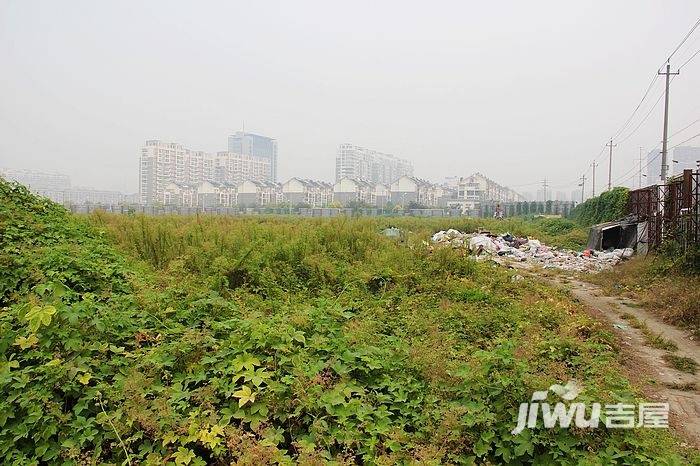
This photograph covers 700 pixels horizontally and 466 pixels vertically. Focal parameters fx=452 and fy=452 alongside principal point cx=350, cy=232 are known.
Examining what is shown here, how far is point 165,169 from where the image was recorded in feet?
146

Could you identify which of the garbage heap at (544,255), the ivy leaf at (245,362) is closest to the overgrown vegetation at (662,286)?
the garbage heap at (544,255)

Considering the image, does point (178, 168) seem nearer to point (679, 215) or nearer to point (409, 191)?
point (409, 191)

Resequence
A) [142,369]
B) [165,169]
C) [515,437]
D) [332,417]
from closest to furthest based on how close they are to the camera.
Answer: [515,437] < [332,417] < [142,369] < [165,169]

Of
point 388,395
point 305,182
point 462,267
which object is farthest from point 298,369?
point 305,182

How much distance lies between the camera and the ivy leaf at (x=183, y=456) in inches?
85.4

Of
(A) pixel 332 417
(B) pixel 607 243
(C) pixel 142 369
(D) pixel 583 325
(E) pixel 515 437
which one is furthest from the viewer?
(B) pixel 607 243

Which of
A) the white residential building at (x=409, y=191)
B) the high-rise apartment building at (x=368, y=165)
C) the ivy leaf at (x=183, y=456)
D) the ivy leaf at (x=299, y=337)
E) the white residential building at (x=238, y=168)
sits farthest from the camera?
the high-rise apartment building at (x=368, y=165)

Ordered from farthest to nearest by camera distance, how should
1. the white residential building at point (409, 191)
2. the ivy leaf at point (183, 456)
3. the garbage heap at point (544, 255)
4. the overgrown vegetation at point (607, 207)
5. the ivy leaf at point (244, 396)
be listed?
the white residential building at point (409, 191) < the overgrown vegetation at point (607, 207) < the garbage heap at point (544, 255) < the ivy leaf at point (244, 396) < the ivy leaf at point (183, 456)

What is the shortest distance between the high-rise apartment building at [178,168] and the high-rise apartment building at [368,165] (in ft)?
45.3

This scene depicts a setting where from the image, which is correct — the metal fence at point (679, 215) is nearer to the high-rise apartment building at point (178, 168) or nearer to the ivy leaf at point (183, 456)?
the ivy leaf at point (183, 456)

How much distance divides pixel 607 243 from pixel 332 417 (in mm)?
13470

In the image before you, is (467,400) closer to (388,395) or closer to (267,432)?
(388,395)

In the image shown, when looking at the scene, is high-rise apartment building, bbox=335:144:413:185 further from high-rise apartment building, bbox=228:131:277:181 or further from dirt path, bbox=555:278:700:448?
dirt path, bbox=555:278:700:448

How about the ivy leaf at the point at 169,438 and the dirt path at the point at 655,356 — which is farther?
the dirt path at the point at 655,356
